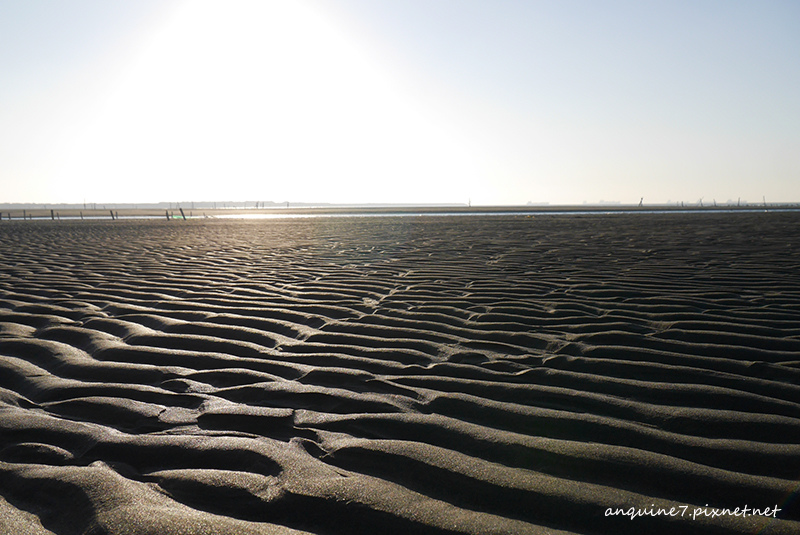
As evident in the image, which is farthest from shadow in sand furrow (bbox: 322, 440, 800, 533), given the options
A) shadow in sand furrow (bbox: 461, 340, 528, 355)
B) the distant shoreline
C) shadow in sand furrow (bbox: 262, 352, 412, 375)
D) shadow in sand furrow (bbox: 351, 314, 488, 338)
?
the distant shoreline

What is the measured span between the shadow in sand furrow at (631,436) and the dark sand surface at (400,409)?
10mm

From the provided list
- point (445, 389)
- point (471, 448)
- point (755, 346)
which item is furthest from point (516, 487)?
point (755, 346)

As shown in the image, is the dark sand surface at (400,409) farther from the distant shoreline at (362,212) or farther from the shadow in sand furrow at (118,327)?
the distant shoreline at (362,212)

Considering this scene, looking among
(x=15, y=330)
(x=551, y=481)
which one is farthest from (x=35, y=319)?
(x=551, y=481)

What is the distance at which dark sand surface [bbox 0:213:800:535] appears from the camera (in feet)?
5.28

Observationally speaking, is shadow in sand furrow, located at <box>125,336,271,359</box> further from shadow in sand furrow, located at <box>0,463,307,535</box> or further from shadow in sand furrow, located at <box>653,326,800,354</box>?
shadow in sand furrow, located at <box>653,326,800,354</box>

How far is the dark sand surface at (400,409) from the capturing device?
5.28 ft

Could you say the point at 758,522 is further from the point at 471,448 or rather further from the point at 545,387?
the point at 545,387

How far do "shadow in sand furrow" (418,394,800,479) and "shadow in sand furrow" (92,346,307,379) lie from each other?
3.12 feet

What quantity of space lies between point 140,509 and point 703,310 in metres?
4.18

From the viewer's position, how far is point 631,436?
2.07 meters

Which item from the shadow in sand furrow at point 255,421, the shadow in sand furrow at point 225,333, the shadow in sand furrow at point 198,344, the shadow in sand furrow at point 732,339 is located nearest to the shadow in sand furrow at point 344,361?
the shadow in sand furrow at point 198,344

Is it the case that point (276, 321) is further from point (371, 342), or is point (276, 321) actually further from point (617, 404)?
point (617, 404)

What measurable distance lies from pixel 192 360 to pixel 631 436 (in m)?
2.39
